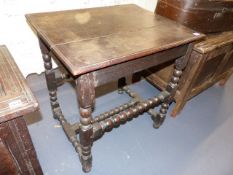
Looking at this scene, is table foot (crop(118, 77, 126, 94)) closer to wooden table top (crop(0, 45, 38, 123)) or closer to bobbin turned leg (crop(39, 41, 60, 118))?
bobbin turned leg (crop(39, 41, 60, 118))

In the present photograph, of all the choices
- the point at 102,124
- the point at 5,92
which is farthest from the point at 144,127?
the point at 5,92

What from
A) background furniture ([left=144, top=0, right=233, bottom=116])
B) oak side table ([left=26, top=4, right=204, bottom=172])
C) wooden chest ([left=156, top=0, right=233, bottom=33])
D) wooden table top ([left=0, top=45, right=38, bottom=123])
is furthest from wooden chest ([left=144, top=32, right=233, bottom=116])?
wooden table top ([left=0, top=45, right=38, bottom=123])

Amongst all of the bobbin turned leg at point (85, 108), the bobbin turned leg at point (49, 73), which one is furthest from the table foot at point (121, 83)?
the bobbin turned leg at point (85, 108)

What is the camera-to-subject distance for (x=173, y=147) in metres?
1.41

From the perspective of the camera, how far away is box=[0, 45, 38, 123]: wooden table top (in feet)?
2.12

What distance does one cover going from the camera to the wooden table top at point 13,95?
25.5 inches

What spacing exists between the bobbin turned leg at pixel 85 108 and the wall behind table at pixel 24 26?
0.95 meters

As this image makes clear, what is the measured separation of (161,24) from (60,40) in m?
0.60

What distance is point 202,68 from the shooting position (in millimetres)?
1365

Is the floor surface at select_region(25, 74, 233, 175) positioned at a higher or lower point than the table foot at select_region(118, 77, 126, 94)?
lower

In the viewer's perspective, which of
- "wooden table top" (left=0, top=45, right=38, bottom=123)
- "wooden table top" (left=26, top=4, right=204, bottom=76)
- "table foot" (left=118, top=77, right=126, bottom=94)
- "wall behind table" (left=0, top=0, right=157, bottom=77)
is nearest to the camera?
"wooden table top" (left=0, top=45, right=38, bottom=123)

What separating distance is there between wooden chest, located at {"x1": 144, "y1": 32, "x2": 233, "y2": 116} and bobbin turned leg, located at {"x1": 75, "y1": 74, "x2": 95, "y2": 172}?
811mm

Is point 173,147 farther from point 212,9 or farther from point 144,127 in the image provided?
point 212,9

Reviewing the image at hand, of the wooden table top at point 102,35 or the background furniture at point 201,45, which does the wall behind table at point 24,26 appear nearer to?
the wooden table top at point 102,35
